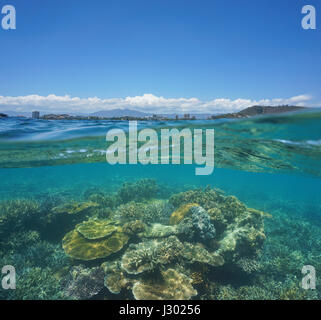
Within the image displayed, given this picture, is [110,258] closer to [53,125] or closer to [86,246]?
[86,246]

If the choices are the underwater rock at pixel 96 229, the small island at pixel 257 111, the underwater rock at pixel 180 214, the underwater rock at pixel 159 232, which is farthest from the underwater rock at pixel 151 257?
Answer: the small island at pixel 257 111

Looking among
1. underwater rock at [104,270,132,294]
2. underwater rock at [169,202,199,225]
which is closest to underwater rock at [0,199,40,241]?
underwater rock at [104,270,132,294]

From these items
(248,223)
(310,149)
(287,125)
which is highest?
(287,125)

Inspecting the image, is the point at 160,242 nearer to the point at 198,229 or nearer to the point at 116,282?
the point at 198,229

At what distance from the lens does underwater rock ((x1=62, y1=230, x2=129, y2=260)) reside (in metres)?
9.55

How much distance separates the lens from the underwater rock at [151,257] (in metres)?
8.30

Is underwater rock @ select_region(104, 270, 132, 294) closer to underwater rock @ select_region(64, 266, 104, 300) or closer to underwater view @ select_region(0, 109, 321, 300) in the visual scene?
underwater view @ select_region(0, 109, 321, 300)

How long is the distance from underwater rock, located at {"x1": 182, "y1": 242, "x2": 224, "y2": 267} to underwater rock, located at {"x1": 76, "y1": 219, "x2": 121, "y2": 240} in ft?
12.5

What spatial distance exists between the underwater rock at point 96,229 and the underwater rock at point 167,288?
3193 mm

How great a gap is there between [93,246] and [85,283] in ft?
5.50

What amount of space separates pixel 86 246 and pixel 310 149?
1611 centimetres

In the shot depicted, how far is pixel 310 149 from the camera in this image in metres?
14.8

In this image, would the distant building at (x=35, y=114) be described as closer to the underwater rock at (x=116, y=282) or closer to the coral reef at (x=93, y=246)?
the coral reef at (x=93, y=246)
